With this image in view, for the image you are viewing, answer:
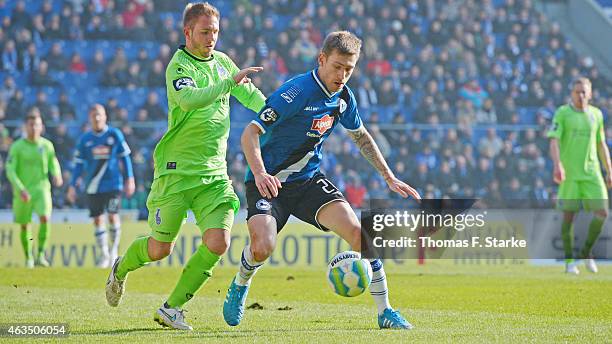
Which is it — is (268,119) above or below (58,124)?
above

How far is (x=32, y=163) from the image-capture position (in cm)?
1678

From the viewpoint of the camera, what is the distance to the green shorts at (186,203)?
7.98 metres

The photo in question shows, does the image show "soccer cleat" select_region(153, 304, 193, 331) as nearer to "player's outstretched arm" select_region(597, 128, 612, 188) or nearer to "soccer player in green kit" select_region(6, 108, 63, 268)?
"player's outstretched arm" select_region(597, 128, 612, 188)

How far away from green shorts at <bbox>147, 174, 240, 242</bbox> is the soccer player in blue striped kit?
0.23m

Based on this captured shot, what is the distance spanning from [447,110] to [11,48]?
10329 millimetres

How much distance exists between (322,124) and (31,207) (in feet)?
32.2

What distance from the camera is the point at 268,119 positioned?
754cm

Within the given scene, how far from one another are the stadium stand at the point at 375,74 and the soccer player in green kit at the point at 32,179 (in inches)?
103

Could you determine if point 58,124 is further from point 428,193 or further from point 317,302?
point 317,302

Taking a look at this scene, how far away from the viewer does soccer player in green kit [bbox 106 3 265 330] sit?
25.9ft

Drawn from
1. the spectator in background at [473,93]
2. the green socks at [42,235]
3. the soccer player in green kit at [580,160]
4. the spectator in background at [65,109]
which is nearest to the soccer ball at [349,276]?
the soccer player in green kit at [580,160]

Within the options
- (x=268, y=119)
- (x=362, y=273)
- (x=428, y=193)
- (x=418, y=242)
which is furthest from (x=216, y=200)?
(x=428, y=193)

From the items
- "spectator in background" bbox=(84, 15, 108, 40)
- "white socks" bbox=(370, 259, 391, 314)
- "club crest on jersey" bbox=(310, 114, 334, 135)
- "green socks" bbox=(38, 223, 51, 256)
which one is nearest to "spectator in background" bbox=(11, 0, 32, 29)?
"spectator in background" bbox=(84, 15, 108, 40)

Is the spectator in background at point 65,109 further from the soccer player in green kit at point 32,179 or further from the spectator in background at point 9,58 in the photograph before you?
the soccer player in green kit at point 32,179
